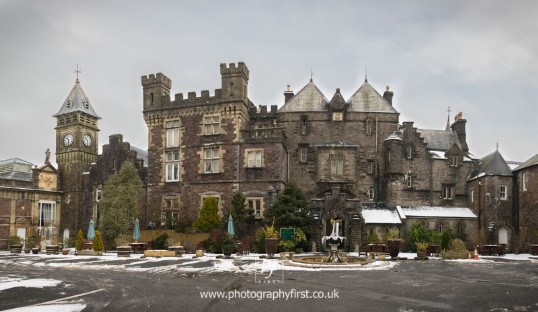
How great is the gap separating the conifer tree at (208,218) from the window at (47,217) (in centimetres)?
1839

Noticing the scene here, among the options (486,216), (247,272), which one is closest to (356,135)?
(486,216)

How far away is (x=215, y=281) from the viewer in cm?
1730

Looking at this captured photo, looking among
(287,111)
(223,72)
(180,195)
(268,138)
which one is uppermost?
(223,72)

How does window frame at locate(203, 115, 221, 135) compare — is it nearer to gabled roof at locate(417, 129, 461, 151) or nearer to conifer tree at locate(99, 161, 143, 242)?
conifer tree at locate(99, 161, 143, 242)

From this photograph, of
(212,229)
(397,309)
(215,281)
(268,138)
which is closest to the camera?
(397,309)

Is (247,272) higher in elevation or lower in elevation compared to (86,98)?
lower

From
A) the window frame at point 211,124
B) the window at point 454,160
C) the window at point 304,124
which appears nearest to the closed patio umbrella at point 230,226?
the window frame at point 211,124

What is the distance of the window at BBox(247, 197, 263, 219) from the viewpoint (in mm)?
38875

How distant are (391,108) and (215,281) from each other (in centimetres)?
3199

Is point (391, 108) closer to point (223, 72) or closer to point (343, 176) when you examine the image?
point (343, 176)

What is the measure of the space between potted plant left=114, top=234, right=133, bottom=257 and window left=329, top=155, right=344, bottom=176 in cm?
1813

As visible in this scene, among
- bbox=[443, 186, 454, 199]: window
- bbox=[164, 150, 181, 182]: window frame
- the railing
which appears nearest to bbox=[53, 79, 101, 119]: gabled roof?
bbox=[164, 150, 181, 182]: window frame

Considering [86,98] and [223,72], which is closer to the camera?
[223,72]

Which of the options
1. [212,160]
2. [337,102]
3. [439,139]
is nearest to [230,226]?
[212,160]
